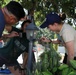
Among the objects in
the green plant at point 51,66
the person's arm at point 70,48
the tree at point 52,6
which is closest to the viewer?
the green plant at point 51,66

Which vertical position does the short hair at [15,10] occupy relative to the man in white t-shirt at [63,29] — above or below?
above

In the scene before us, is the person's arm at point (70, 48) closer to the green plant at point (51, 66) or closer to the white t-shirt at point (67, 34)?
the white t-shirt at point (67, 34)

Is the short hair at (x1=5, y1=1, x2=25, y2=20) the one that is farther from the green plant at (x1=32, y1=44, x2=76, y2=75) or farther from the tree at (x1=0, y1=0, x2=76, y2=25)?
the tree at (x1=0, y1=0, x2=76, y2=25)

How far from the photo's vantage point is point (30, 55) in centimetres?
333

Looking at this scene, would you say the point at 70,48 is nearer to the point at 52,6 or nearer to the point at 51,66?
the point at 51,66

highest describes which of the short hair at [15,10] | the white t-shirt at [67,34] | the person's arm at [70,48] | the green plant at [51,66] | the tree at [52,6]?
the tree at [52,6]

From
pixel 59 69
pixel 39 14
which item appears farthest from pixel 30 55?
pixel 39 14

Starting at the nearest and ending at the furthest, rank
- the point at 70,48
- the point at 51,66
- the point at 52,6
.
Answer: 1. the point at 51,66
2. the point at 70,48
3. the point at 52,6

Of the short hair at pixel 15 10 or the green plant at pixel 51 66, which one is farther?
the short hair at pixel 15 10

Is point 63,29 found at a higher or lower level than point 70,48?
higher

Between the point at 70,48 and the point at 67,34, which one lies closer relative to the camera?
the point at 70,48

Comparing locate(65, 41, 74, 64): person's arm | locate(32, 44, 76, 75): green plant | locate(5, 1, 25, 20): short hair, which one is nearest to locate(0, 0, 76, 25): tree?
locate(65, 41, 74, 64): person's arm

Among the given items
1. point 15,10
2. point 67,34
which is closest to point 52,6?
point 67,34

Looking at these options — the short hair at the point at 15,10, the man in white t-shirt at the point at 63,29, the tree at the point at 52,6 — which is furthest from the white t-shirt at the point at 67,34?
the tree at the point at 52,6
